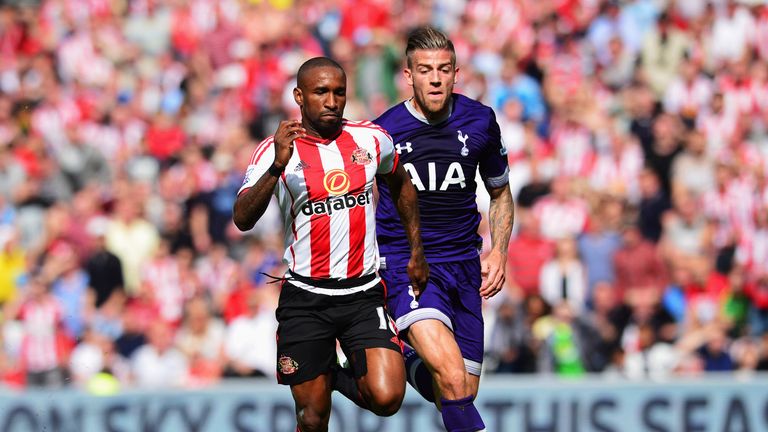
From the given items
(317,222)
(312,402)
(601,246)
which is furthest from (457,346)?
(601,246)

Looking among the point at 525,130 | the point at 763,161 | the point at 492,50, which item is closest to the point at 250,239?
the point at 525,130

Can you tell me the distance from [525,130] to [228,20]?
5451 mm

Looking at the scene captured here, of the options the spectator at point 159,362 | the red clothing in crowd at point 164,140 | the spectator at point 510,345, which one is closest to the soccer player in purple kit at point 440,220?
the spectator at point 510,345

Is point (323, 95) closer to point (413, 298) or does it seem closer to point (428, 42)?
point (428, 42)

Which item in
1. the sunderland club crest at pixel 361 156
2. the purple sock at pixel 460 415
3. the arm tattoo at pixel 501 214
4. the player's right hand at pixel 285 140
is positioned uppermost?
the player's right hand at pixel 285 140

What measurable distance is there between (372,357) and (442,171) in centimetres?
124

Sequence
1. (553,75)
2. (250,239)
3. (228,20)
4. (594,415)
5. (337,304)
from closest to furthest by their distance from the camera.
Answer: (337,304) < (594,415) < (250,239) < (553,75) < (228,20)

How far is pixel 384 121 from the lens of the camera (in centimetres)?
896

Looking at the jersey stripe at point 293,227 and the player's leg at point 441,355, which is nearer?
the jersey stripe at point 293,227

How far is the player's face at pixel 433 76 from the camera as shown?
28.4ft

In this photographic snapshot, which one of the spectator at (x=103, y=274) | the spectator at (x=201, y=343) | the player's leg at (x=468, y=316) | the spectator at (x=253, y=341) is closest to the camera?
the player's leg at (x=468, y=316)

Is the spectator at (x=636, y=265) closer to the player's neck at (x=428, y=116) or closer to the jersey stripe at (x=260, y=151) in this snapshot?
the player's neck at (x=428, y=116)

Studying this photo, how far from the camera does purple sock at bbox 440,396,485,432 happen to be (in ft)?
27.7

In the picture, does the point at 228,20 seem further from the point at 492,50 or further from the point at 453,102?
the point at 453,102
